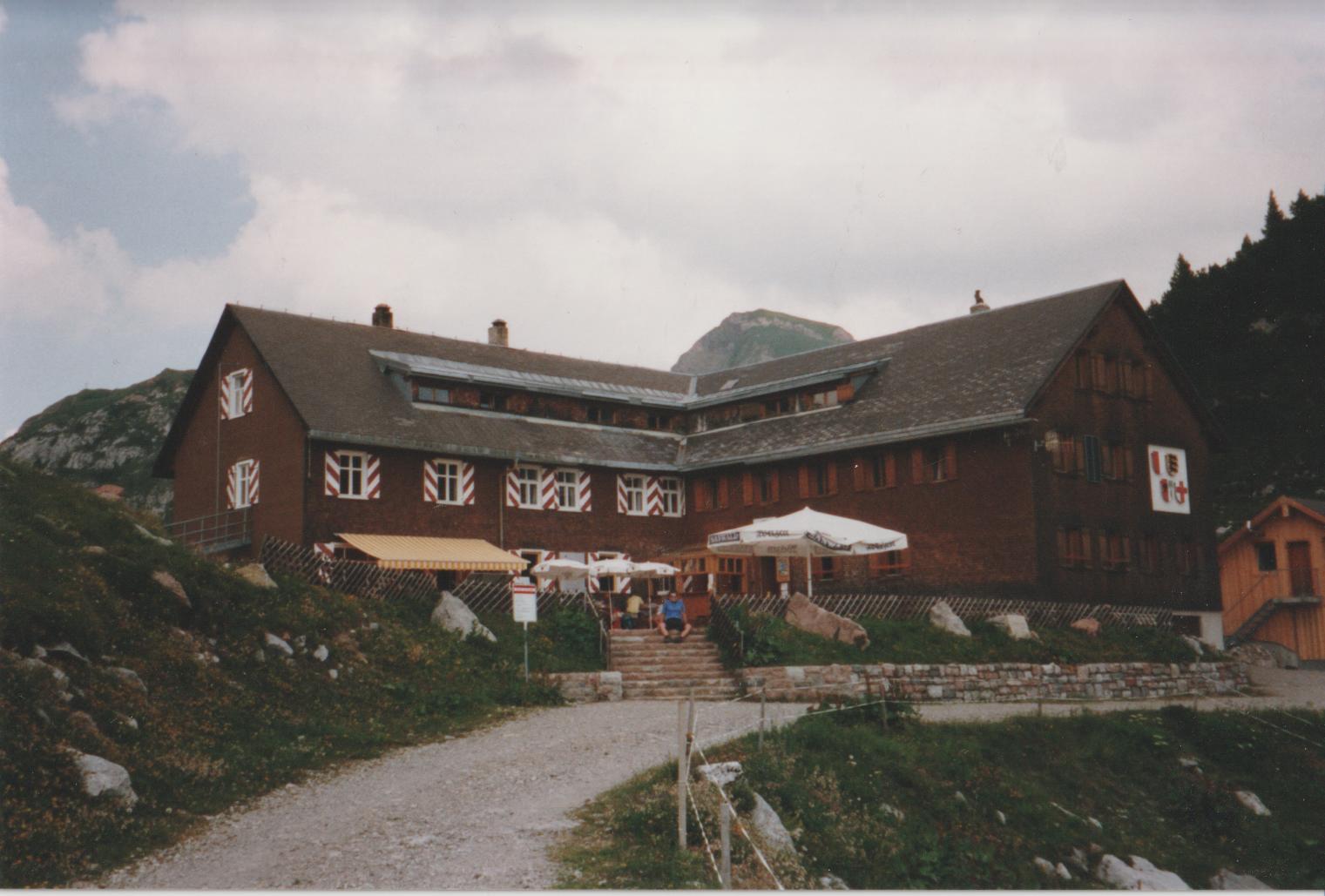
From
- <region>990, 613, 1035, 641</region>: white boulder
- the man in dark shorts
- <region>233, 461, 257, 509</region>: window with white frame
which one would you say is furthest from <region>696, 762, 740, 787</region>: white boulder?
<region>233, 461, 257, 509</region>: window with white frame

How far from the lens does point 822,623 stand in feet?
88.4

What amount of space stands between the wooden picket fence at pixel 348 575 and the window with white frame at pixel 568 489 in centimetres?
1181

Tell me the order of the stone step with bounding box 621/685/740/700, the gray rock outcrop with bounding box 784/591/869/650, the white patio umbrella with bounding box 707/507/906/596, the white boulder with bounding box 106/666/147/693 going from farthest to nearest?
the white patio umbrella with bounding box 707/507/906/596, the gray rock outcrop with bounding box 784/591/869/650, the stone step with bounding box 621/685/740/700, the white boulder with bounding box 106/666/147/693

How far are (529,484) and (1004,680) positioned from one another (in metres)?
16.3

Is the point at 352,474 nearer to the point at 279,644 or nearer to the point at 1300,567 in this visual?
the point at 279,644

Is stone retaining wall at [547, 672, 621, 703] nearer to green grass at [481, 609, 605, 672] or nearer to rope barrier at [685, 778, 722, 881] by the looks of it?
green grass at [481, 609, 605, 672]

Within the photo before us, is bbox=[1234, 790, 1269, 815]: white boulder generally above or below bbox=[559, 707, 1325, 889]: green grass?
below

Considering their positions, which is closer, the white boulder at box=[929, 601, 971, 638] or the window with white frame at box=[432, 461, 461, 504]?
the white boulder at box=[929, 601, 971, 638]

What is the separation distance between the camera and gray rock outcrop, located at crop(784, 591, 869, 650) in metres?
26.4

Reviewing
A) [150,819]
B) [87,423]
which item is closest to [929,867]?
[150,819]

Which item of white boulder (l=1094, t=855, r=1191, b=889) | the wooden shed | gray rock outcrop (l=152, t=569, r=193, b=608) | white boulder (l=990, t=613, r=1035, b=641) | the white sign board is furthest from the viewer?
the wooden shed

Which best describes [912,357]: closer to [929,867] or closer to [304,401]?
[304,401]

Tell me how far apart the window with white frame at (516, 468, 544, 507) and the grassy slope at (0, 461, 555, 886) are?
1221 cm

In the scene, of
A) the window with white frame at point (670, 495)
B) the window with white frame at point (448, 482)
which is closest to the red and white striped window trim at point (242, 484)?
the window with white frame at point (448, 482)
